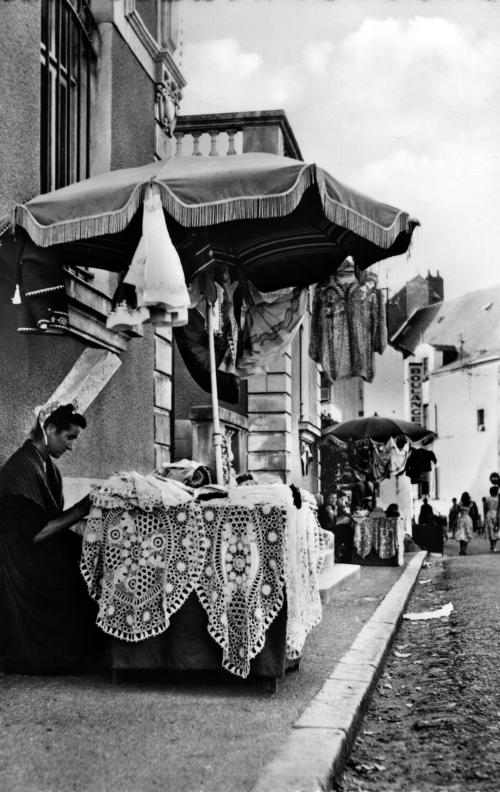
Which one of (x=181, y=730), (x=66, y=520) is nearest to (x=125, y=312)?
(x=66, y=520)

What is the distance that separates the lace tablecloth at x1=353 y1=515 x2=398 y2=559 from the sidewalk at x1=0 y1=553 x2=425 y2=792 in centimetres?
1056

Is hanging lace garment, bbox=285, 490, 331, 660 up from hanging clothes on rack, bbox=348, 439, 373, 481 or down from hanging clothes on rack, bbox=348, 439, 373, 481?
down

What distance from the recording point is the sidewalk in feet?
11.6

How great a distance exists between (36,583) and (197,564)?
3.30 ft

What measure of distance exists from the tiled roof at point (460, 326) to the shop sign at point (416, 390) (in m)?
1.82

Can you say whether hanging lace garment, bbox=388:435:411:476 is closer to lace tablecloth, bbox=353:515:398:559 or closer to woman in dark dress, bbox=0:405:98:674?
lace tablecloth, bbox=353:515:398:559

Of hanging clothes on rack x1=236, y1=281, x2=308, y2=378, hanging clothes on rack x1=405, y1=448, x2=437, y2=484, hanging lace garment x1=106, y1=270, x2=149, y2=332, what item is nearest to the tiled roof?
hanging clothes on rack x1=405, y1=448, x2=437, y2=484

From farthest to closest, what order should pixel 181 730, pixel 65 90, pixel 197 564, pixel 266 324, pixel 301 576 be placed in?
pixel 65 90
pixel 266 324
pixel 301 576
pixel 197 564
pixel 181 730

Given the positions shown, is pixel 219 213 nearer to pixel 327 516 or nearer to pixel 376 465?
pixel 327 516

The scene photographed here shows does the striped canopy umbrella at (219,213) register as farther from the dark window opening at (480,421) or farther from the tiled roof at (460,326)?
the tiled roof at (460,326)

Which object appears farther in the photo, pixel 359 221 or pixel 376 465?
pixel 376 465

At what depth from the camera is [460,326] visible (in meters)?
56.8

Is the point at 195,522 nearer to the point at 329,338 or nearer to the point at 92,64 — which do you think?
the point at 329,338

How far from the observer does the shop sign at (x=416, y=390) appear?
5744cm
